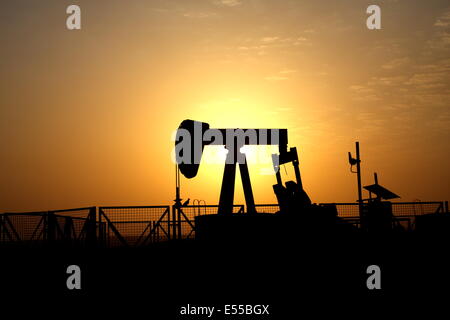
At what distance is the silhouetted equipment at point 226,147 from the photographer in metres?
15.0

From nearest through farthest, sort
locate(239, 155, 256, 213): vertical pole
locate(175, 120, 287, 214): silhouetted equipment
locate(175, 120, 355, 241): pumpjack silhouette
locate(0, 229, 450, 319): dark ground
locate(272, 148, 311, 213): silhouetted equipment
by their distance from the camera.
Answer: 1. locate(0, 229, 450, 319): dark ground
2. locate(175, 120, 355, 241): pumpjack silhouette
3. locate(175, 120, 287, 214): silhouetted equipment
4. locate(239, 155, 256, 213): vertical pole
5. locate(272, 148, 311, 213): silhouetted equipment

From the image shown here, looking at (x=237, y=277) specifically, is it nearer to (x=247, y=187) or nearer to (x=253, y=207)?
(x=253, y=207)

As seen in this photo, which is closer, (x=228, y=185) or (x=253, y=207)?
(x=228, y=185)

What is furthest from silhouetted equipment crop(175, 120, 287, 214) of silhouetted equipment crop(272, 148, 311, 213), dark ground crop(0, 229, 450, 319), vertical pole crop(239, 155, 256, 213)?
dark ground crop(0, 229, 450, 319)

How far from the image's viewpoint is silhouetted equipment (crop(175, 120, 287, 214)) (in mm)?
14977

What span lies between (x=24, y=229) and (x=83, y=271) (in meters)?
4.20

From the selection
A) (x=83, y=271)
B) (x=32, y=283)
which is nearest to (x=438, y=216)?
(x=83, y=271)

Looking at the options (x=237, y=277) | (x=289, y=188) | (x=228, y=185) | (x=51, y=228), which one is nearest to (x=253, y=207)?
(x=228, y=185)

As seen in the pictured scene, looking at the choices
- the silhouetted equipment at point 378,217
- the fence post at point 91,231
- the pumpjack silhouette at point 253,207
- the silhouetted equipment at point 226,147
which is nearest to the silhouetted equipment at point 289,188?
the pumpjack silhouette at point 253,207

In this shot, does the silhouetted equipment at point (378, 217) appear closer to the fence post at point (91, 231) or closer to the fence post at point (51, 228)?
the fence post at point (91, 231)

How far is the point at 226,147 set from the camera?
1525 centimetres

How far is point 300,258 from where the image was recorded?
13.4 metres

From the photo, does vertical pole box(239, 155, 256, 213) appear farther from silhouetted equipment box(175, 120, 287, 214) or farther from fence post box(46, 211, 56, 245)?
fence post box(46, 211, 56, 245)
